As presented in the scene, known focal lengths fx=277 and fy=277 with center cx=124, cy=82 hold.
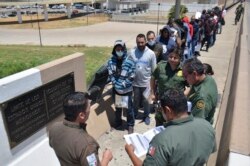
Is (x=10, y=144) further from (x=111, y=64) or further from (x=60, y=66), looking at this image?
(x=111, y=64)

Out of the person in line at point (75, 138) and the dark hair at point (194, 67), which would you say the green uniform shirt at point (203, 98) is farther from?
the person in line at point (75, 138)

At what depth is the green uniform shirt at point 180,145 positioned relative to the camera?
2.20 meters

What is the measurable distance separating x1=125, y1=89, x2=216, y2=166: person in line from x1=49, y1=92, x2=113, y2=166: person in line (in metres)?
0.51

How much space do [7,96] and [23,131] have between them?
24.6 inches

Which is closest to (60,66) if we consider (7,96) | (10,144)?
(7,96)

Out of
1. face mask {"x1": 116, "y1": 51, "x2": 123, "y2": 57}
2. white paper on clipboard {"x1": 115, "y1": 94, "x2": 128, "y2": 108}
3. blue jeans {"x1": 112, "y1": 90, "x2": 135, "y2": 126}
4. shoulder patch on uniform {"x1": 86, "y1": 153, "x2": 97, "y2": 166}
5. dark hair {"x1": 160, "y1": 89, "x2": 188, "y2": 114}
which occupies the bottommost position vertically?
blue jeans {"x1": 112, "y1": 90, "x2": 135, "y2": 126}

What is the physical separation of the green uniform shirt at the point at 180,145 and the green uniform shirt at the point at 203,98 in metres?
0.93

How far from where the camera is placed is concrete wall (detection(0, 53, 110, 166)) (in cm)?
359

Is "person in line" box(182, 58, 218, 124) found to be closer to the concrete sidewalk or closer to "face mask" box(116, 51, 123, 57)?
"face mask" box(116, 51, 123, 57)

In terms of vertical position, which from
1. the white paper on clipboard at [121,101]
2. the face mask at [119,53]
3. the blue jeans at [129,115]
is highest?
the face mask at [119,53]

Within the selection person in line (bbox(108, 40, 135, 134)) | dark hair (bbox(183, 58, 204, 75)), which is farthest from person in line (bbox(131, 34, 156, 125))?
dark hair (bbox(183, 58, 204, 75))

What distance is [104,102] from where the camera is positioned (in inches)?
235

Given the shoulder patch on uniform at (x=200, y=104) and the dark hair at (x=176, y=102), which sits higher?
the dark hair at (x=176, y=102)

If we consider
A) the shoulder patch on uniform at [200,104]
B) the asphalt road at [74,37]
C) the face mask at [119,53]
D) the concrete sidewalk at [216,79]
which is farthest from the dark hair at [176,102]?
the asphalt road at [74,37]
